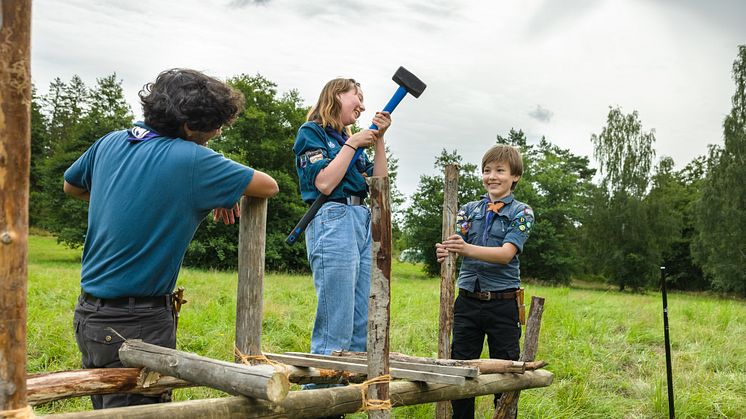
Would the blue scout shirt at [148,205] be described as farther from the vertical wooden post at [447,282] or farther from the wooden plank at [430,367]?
the vertical wooden post at [447,282]

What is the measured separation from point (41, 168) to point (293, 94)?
12.5m

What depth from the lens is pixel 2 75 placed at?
199cm

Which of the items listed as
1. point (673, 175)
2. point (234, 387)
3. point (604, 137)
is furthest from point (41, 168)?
point (673, 175)

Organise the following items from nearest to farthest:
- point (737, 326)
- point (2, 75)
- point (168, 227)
Answer: point (2, 75), point (168, 227), point (737, 326)

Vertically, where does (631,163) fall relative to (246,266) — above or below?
above

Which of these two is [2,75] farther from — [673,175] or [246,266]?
[673,175]

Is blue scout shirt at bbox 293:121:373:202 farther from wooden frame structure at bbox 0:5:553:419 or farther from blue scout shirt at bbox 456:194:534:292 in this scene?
blue scout shirt at bbox 456:194:534:292

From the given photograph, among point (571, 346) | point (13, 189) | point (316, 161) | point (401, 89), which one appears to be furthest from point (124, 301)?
point (571, 346)

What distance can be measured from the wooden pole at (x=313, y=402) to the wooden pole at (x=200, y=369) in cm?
10

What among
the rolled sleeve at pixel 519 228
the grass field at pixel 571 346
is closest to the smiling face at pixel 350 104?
the rolled sleeve at pixel 519 228

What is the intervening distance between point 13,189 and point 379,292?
5.28ft

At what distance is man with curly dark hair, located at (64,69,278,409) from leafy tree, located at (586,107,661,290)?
122 feet

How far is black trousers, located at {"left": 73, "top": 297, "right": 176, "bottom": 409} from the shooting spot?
9.10 feet

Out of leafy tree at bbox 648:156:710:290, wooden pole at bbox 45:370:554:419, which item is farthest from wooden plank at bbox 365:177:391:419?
leafy tree at bbox 648:156:710:290
